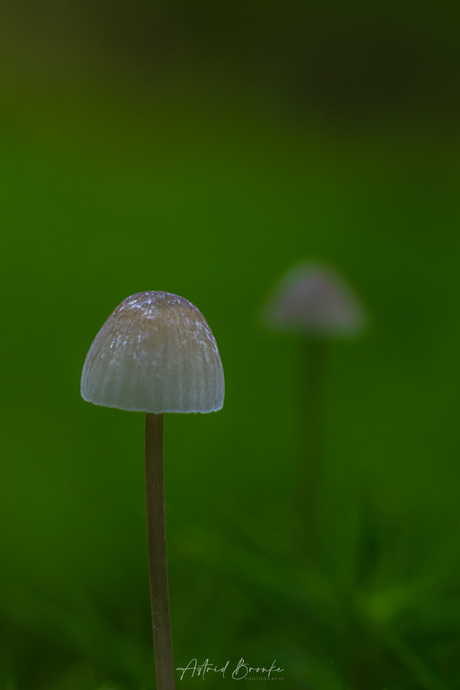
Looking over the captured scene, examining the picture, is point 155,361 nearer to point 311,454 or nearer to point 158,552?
point 158,552

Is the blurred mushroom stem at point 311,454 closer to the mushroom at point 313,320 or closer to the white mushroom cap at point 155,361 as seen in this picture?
the mushroom at point 313,320

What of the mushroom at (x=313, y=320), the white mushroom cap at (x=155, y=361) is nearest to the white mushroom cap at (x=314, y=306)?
the mushroom at (x=313, y=320)

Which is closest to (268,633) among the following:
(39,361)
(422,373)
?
(39,361)

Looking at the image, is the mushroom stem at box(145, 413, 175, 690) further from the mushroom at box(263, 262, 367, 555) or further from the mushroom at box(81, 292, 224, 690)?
the mushroom at box(263, 262, 367, 555)

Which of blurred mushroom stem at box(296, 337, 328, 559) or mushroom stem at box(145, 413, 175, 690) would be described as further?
blurred mushroom stem at box(296, 337, 328, 559)

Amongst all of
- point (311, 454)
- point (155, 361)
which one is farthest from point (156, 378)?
point (311, 454)

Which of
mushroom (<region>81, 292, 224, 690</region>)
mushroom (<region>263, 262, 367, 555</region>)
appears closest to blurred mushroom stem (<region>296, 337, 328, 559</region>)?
mushroom (<region>263, 262, 367, 555</region>)
